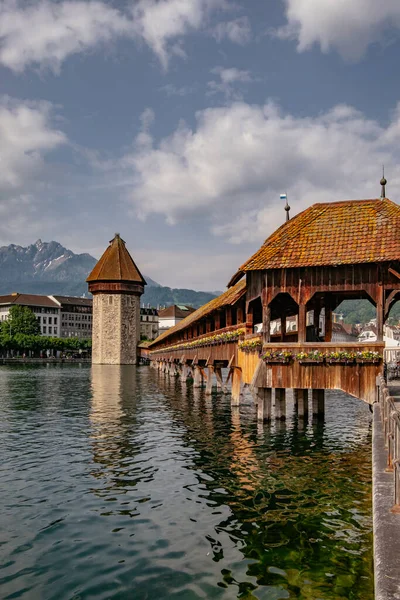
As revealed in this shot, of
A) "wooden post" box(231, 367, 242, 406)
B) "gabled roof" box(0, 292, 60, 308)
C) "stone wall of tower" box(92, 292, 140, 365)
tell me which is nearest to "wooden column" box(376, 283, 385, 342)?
"wooden post" box(231, 367, 242, 406)

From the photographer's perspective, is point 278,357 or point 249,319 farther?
point 249,319

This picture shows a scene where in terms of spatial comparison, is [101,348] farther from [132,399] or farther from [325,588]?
[325,588]

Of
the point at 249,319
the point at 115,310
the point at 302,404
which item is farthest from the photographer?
the point at 115,310

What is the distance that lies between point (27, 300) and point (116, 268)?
6883 centimetres

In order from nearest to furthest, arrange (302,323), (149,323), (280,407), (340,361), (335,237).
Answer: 1. (340,361)
2. (302,323)
3. (335,237)
4. (280,407)
5. (149,323)

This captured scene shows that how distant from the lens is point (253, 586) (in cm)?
758

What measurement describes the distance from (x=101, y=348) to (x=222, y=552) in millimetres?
90429

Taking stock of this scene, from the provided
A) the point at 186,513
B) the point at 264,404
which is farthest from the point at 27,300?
the point at 186,513

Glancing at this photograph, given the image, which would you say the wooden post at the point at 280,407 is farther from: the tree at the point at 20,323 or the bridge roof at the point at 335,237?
the tree at the point at 20,323

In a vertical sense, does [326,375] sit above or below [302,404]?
above

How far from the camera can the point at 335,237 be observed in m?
19.0

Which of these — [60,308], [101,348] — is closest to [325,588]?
[101,348]

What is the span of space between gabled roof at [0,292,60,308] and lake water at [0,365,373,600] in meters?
141

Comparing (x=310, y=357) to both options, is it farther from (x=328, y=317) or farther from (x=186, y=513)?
(x=186, y=513)
